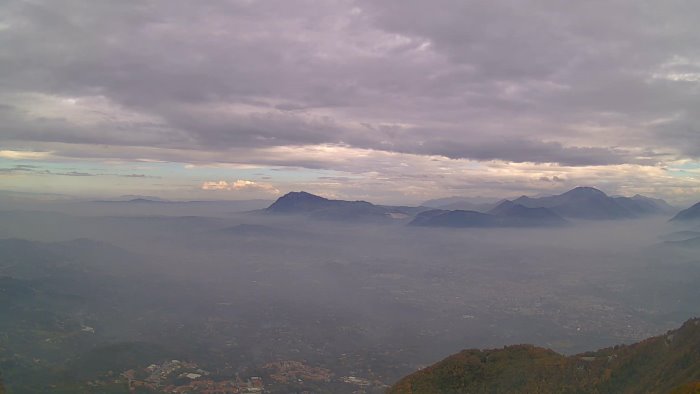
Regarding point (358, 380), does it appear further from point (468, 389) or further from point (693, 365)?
point (693, 365)

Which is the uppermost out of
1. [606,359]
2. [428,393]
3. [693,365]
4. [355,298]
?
[693,365]

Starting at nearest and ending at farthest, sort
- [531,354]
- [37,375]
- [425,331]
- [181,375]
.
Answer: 1. [531,354]
2. [37,375]
3. [181,375]
4. [425,331]

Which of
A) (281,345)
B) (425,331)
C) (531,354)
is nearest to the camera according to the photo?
(531,354)

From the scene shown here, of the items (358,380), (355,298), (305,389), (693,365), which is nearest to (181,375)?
(305,389)

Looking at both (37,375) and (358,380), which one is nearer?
(37,375)

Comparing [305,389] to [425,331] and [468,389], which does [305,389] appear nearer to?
[468,389]

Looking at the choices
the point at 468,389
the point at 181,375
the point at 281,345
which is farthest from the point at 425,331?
the point at 468,389

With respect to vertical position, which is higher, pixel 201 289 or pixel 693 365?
pixel 693 365
